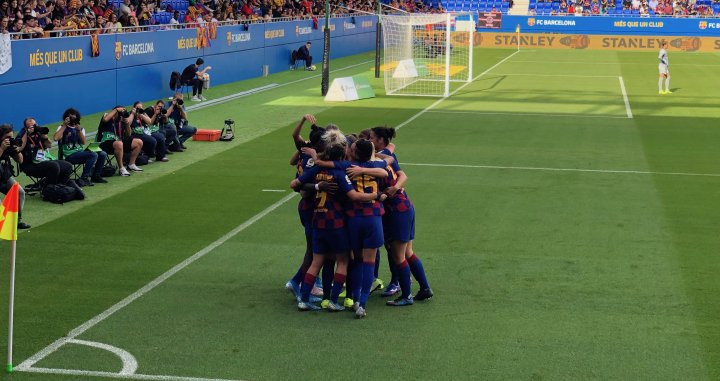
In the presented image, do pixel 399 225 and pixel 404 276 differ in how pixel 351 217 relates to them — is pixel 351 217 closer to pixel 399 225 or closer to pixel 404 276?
pixel 399 225

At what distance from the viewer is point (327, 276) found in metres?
11.0

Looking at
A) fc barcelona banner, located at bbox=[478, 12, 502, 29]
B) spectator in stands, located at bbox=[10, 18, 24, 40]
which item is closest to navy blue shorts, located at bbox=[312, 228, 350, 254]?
spectator in stands, located at bbox=[10, 18, 24, 40]

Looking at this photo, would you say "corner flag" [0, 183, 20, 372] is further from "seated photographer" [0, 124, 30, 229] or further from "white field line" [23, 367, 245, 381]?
"seated photographer" [0, 124, 30, 229]

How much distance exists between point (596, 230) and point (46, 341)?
27.3 ft

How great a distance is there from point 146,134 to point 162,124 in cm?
125

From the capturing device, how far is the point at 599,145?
957 inches

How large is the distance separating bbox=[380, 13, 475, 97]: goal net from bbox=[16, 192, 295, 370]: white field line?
21776mm

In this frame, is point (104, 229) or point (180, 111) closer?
point (104, 229)

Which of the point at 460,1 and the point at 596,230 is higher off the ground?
the point at 460,1

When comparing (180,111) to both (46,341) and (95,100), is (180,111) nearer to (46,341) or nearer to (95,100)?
(95,100)

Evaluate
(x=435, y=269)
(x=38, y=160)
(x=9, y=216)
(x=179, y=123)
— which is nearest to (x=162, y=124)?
(x=179, y=123)

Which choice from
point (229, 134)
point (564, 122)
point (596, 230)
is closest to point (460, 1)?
point (564, 122)

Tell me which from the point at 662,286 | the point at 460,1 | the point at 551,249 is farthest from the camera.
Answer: the point at 460,1

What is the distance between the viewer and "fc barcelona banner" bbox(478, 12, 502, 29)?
7125cm
